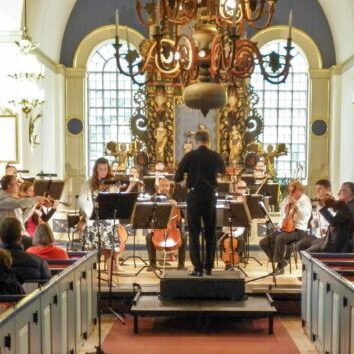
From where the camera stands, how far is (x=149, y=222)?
29.8 ft

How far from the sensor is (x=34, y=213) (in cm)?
952

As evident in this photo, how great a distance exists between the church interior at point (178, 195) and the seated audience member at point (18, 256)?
1cm

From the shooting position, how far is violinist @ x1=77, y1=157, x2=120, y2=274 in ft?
28.7

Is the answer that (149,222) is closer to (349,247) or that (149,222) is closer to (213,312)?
(213,312)

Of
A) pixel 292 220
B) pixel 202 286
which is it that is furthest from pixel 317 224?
pixel 202 286

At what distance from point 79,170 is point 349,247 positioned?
11937 mm

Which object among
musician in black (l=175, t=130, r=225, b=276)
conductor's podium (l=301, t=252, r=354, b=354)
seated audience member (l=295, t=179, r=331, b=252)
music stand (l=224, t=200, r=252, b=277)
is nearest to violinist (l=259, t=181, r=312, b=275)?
seated audience member (l=295, t=179, r=331, b=252)

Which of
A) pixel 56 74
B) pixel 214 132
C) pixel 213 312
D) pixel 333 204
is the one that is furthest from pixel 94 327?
pixel 56 74

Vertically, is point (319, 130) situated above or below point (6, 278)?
above

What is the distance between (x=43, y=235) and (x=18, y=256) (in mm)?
1124

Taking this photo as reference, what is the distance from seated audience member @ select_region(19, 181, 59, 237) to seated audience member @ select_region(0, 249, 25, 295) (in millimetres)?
3941

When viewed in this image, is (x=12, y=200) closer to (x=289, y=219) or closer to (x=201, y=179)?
(x=201, y=179)

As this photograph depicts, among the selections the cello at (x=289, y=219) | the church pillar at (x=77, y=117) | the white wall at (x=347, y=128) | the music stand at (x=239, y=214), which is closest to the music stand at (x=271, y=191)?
the cello at (x=289, y=219)

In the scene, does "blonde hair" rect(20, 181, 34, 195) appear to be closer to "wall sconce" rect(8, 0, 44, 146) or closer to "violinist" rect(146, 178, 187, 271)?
"violinist" rect(146, 178, 187, 271)
